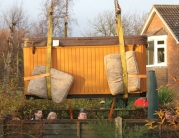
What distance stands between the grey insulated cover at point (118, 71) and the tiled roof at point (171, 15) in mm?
15668

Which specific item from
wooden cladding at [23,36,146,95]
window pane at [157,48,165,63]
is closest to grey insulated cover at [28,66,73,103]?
wooden cladding at [23,36,146,95]

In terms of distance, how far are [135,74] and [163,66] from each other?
1701 centimetres

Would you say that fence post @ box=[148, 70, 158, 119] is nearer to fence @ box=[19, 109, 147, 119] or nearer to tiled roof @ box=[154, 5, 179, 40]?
fence @ box=[19, 109, 147, 119]

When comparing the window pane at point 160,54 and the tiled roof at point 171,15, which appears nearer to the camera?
the tiled roof at point 171,15


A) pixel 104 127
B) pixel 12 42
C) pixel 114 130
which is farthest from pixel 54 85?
pixel 12 42

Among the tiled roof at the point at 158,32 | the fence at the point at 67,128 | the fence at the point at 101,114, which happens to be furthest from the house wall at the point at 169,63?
the fence at the point at 67,128

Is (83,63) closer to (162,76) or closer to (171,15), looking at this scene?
(162,76)

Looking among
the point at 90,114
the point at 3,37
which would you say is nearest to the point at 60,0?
the point at 3,37

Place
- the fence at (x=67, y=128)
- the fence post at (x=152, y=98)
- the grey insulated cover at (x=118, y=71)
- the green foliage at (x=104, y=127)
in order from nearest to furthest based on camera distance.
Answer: the grey insulated cover at (x=118, y=71) < the green foliage at (x=104, y=127) < the fence at (x=67, y=128) < the fence post at (x=152, y=98)

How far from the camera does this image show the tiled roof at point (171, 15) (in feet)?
67.9

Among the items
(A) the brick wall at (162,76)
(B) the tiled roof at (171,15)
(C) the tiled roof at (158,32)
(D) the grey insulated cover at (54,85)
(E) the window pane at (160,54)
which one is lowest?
(A) the brick wall at (162,76)

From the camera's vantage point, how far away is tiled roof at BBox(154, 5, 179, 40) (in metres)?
20.7

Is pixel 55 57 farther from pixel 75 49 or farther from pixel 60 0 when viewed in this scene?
pixel 60 0

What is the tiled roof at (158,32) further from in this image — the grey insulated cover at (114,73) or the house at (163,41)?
the grey insulated cover at (114,73)
